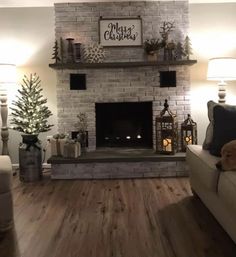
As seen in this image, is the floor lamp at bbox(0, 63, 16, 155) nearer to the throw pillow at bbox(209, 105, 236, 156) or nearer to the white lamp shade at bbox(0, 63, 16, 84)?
the white lamp shade at bbox(0, 63, 16, 84)

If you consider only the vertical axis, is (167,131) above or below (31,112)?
below

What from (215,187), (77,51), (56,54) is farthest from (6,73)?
(215,187)

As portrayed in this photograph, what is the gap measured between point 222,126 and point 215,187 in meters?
0.60

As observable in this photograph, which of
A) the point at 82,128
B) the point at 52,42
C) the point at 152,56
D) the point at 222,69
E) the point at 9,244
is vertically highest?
the point at 52,42

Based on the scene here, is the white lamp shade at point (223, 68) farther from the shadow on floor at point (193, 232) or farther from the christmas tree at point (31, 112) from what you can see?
the christmas tree at point (31, 112)

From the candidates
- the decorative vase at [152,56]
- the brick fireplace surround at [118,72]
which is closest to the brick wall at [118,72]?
the brick fireplace surround at [118,72]

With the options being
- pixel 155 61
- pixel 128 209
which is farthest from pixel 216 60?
pixel 128 209

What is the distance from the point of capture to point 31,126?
15.0ft

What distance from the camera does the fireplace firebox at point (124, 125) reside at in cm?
509

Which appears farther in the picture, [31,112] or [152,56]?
[152,56]

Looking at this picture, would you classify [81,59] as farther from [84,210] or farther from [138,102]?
[84,210]

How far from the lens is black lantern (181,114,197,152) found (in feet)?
15.5

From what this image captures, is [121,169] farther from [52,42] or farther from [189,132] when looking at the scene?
[52,42]

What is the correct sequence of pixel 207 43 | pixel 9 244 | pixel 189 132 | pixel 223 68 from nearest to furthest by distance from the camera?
pixel 9 244 → pixel 223 68 → pixel 189 132 → pixel 207 43
